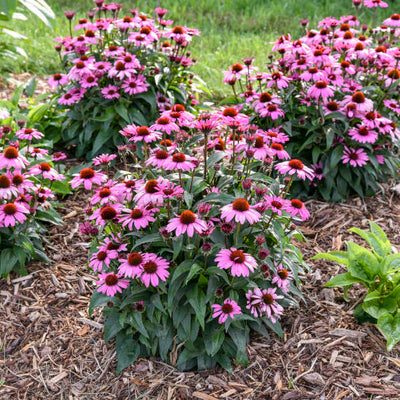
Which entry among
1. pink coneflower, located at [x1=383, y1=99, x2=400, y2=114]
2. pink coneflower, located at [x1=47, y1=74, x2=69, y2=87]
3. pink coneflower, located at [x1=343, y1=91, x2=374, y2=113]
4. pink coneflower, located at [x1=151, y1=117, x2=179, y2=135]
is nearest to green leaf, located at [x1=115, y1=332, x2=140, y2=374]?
pink coneflower, located at [x1=151, y1=117, x2=179, y2=135]

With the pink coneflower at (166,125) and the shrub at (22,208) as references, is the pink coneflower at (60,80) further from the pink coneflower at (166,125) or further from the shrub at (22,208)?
the pink coneflower at (166,125)

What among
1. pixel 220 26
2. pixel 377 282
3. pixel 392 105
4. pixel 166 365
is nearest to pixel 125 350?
pixel 166 365

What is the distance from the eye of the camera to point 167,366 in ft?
8.45

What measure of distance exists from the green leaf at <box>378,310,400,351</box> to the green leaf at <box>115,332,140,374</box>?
129 centimetres

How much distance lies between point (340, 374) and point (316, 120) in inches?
75.2

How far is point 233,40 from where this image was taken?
7043 millimetres

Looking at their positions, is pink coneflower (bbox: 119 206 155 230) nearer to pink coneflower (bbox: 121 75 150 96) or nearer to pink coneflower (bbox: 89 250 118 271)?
pink coneflower (bbox: 89 250 118 271)

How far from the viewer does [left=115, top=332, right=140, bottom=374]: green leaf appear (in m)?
2.55

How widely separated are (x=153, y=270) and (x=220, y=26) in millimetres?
6704

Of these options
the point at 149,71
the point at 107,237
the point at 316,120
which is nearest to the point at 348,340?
the point at 107,237

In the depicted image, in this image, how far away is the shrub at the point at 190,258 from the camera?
7.72 ft

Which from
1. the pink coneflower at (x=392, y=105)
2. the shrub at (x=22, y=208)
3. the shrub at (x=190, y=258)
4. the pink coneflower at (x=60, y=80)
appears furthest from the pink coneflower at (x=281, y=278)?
the pink coneflower at (x=60, y=80)

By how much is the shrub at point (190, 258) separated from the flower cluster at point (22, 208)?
0.47m

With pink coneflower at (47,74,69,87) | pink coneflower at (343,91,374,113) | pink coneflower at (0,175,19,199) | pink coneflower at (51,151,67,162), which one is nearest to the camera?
pink coneflower at (0,175,19,199)
